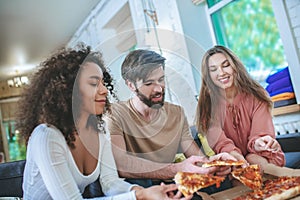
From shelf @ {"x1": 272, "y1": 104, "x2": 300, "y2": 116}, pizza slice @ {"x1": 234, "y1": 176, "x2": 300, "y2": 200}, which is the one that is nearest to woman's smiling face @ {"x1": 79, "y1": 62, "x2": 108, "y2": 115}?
pizza slice @ {"x1": 234, "y1": 176, "x2": 300, "y2": 200}

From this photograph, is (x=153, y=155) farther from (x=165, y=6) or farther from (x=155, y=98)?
(x=165, y=6)

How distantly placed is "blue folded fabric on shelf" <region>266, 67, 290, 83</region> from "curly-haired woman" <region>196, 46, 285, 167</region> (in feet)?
0.16

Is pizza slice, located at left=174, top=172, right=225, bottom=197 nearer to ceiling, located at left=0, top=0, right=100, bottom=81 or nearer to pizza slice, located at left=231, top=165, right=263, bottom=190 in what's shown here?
pizza slice, located at left=231, top=165, right=263, bottom=190

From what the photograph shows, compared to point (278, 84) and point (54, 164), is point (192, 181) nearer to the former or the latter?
point (54, 164)

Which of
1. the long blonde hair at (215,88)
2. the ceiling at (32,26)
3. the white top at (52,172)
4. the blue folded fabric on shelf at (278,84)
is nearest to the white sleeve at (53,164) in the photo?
the white top at (52,172)

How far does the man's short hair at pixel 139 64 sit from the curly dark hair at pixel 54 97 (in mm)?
55

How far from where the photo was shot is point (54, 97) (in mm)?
638

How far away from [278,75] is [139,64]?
0.41 metres

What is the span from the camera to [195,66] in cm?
82

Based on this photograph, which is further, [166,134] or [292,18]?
[292,18]

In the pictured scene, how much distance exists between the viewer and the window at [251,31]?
0.90 meters

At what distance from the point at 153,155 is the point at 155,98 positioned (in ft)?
0.42

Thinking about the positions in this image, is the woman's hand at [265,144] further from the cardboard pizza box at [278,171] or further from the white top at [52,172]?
the white top at [52,172]

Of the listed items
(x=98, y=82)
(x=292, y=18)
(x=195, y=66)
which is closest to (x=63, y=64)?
(x=98, y=82)
